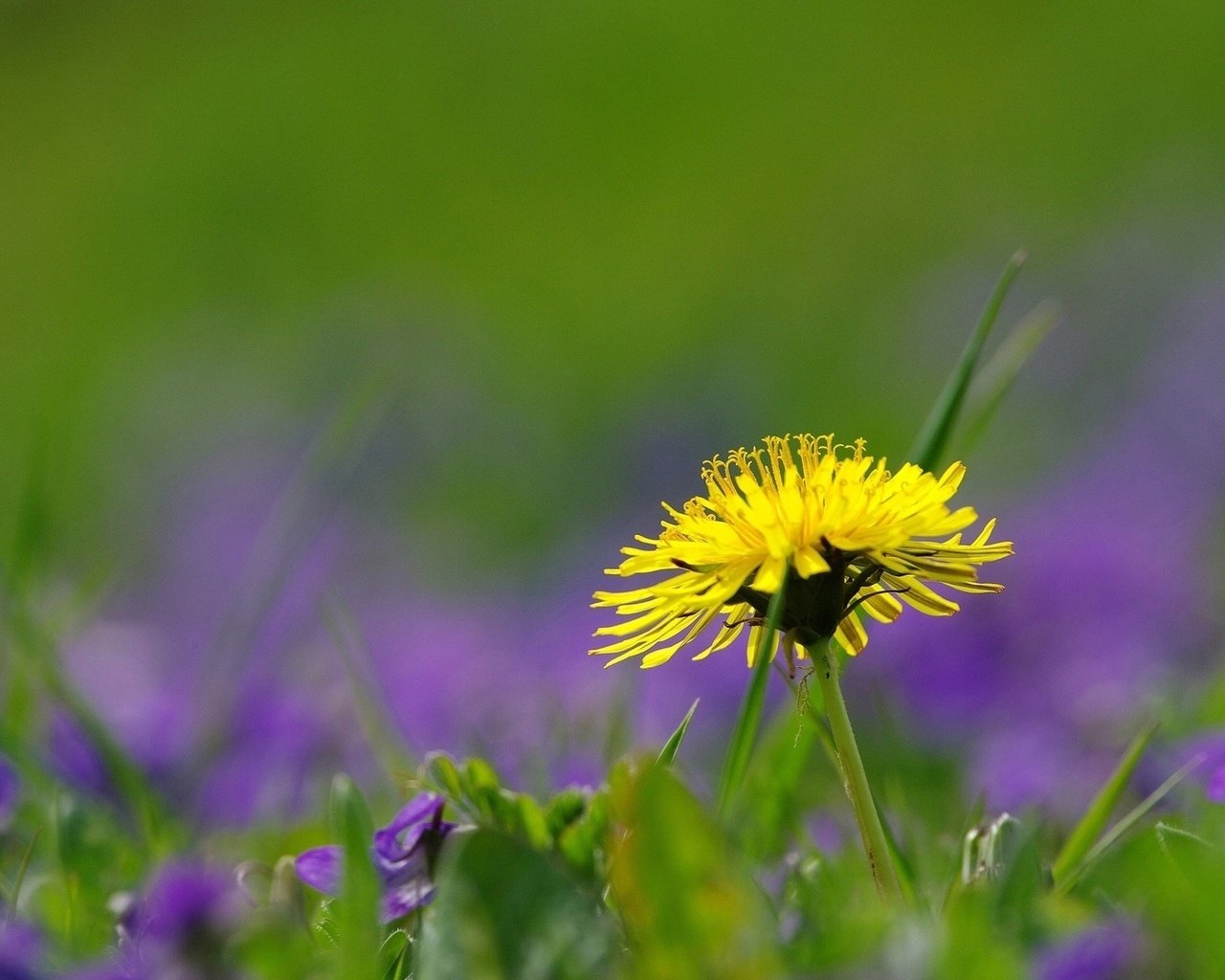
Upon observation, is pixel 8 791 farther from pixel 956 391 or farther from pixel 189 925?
pixel 956 391

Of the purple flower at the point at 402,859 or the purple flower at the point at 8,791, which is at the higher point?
the purple flower at the point at 402,859

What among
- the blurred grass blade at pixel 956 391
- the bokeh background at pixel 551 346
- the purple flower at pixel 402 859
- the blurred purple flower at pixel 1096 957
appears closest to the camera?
the blurred purple flower at pixel 1096 957

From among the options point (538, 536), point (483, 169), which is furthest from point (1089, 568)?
point (483, 169)

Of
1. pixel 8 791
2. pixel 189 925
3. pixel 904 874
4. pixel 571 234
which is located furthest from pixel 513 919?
pixel 571 234

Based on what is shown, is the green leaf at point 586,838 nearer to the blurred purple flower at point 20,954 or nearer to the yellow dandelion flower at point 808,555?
the yellow dandelion flower at point 808,555

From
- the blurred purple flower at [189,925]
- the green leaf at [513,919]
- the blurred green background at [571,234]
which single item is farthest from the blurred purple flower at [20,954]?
the blurred green background at [571,234]

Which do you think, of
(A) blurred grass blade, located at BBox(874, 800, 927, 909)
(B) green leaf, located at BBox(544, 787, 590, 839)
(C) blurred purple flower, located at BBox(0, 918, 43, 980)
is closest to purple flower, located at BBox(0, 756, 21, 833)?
(C) blurred purple flower, located at BBox(0, 918, 43, 980)
